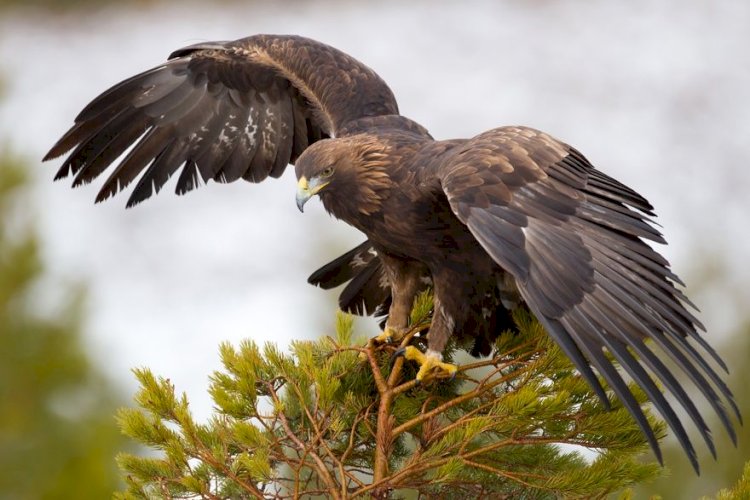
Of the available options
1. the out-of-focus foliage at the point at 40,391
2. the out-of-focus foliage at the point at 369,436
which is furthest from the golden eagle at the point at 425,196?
the out-of-focus foliage at the point at 40,391

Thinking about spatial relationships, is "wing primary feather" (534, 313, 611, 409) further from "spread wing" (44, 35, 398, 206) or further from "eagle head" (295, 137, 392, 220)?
"spread wing" (44, 35, 398, 206)

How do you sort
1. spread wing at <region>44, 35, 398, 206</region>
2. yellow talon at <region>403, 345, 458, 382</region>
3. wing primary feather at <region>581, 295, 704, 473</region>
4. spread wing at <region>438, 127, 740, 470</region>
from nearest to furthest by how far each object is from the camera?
wing primary feather at <region>581, 295, 704, 473</region> → spread wing at <region>438, 127, 740, 470</region> → yellow talon at <region>403, 345, 458, 382</region> → spread wing at <region>44, 35, 398, 206</region>

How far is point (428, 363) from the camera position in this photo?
5.86 m

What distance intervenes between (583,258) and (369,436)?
1122 mm

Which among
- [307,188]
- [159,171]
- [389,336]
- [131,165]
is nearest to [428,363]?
[389,336]

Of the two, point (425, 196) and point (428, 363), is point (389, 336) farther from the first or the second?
point (425, 196)

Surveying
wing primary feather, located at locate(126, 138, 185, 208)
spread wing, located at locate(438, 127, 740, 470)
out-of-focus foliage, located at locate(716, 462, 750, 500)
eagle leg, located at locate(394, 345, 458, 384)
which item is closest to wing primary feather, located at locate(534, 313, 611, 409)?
spread wing, located at locate(438, 127, 740, 470)

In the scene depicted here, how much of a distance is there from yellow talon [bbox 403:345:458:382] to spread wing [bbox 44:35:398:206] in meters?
1.90

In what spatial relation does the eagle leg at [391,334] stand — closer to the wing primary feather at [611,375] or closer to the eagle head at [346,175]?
the eagle head at [346,175]

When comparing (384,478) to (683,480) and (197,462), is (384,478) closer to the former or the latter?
(197,462)

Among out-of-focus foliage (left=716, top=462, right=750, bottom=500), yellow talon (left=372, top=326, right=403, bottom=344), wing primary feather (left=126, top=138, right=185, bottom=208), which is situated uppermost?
wing primary feather (left=126, top=138, right=185, bottom=208)

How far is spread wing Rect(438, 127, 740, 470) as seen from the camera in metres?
4.91

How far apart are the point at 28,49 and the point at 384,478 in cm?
4109

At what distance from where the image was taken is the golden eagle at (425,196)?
5.16 metres
